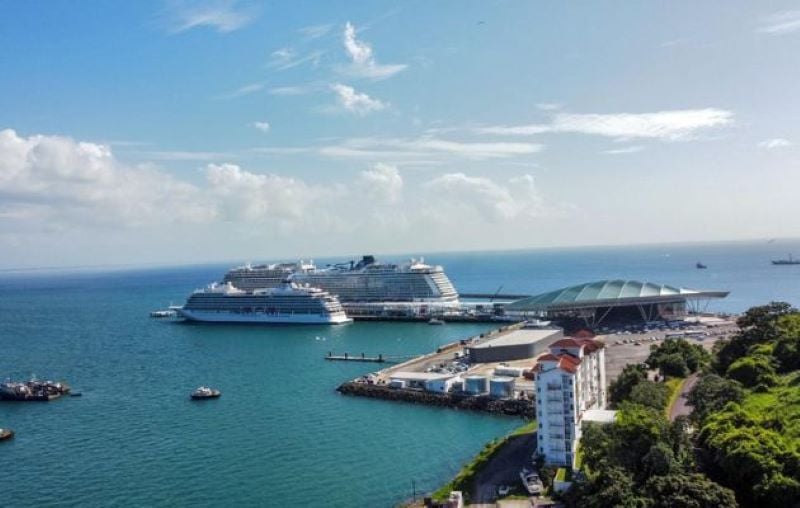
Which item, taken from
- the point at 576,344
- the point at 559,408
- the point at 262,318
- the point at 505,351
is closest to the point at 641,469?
the point at 559,408

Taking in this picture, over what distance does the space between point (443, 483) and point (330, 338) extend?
44877 millimetres

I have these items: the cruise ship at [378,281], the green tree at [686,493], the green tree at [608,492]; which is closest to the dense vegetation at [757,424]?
the green tree at [686,493]

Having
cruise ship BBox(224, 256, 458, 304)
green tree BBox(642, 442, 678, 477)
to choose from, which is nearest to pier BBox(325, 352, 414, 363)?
cruise ship BBox(224, 256, 458, 304)

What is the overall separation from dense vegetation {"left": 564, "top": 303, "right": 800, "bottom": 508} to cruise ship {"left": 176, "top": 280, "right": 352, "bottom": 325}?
185ft

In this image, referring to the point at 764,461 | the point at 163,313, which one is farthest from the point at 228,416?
the point at 163,313

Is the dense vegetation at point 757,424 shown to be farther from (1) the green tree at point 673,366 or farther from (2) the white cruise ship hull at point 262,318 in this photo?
(2) the white cruise ship hull at point 262,318

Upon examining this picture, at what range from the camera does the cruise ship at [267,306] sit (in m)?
84.6

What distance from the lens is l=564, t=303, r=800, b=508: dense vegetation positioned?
69.5 feet

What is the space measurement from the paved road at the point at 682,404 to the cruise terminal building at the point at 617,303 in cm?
2630

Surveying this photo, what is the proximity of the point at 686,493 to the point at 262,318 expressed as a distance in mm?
70988

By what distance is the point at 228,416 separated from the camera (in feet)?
133

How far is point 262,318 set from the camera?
285ft

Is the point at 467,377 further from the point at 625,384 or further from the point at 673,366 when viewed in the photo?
the point at 673,366

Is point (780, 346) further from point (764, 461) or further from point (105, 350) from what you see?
point (105, 350)
